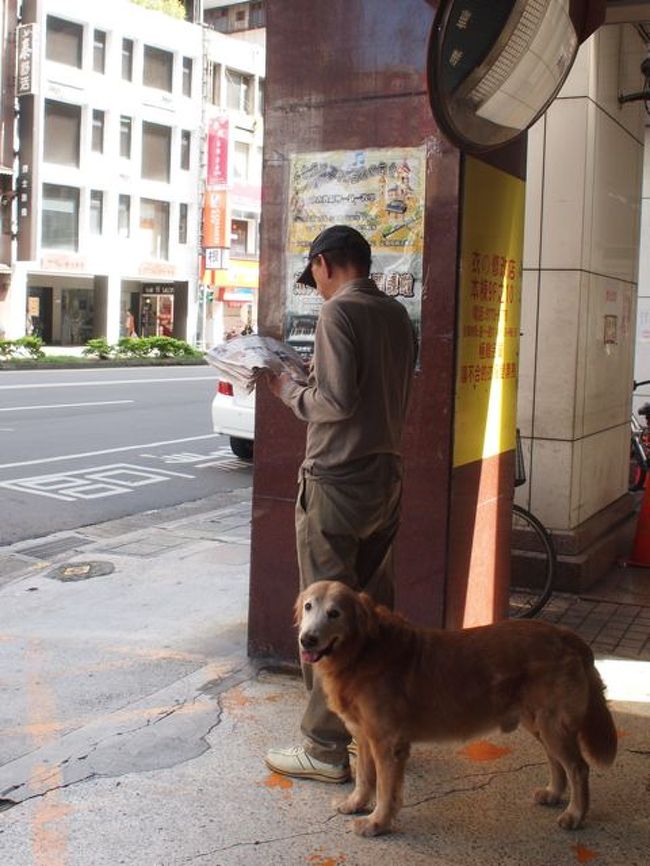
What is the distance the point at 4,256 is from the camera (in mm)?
40562

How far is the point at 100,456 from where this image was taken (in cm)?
1305

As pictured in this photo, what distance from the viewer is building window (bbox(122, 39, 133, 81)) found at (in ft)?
145

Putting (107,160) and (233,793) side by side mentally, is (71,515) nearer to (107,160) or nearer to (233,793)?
(233,793)

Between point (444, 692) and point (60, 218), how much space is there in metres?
41.3

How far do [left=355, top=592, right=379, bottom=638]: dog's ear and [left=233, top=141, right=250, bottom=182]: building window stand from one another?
48803 millimetres

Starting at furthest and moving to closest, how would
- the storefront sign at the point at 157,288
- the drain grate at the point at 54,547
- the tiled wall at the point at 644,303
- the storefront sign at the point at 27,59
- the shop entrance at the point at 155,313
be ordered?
the shop entrance at the point at 155,313, the storefront sign at the point at 157,288, the storefront sign at the point at 27,59, the tiled wall at the point at 644,303, the drain grate at the point at 54,547

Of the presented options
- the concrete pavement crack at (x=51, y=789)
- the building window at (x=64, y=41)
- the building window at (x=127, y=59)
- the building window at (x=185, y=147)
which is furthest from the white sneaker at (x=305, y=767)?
the building window at (x=185, y=147)

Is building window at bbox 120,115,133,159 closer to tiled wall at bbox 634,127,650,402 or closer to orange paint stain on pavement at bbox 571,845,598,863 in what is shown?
tiled wall at bbox 634,127,650,402

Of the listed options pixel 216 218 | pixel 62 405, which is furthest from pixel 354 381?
pixel 216 218

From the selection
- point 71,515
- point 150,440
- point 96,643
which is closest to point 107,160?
point 150,440

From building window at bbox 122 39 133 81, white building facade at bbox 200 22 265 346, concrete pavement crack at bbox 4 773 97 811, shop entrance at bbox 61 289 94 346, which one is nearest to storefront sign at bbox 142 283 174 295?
white building facade at bbox 200 22 265 346

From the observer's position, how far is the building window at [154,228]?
45469 mm

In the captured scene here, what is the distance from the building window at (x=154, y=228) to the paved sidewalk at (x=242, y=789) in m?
41.5

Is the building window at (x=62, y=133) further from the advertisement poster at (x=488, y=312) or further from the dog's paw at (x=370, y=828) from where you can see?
the dog's paw at (x=370, y=828)
